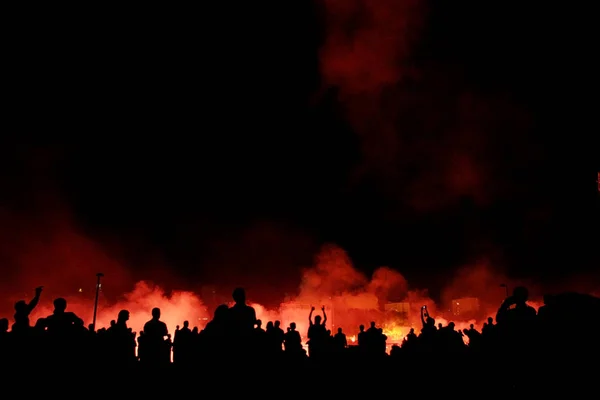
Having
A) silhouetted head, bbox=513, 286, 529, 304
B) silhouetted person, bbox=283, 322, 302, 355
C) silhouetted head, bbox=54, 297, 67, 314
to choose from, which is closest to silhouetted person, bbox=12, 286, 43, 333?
silhouetted head, bbox=54, 297, 67, 314

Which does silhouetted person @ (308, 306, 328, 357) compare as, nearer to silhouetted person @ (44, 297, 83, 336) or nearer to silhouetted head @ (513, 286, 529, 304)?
silhouetted head @ (513, 286, 529, 304)

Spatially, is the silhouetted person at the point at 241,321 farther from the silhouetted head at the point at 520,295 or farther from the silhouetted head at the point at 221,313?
the silhouetted head at the point at 520,295

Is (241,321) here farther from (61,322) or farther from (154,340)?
(154,340)

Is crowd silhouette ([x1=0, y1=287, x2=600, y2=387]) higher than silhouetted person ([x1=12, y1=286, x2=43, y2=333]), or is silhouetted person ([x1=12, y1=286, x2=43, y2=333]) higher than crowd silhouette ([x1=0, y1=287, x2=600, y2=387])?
silhouetted person ([x1=12, y1=286, x2=43, y2=333])

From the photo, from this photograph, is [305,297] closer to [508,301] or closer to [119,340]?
[119,340]

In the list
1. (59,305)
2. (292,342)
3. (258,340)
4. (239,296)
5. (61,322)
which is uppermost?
(59,305)

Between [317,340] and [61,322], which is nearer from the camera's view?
[61,322]

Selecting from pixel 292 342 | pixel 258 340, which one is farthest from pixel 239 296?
pixel 292 342

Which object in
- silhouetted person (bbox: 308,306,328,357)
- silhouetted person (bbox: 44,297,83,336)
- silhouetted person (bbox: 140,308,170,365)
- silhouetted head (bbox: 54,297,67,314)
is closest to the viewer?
silhouetted person (bbox: 44,297,83,336)

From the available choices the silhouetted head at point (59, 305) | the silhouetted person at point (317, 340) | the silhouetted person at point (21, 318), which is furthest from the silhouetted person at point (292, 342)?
the silhouetted person at point (21, 318)

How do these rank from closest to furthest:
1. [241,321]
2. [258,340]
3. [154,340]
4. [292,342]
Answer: [241,321], [258,340], [154,340], [292,342]

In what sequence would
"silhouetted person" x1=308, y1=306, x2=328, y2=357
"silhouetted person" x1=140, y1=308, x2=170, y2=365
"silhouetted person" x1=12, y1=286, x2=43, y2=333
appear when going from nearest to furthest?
"silhouetted person" x1=12, y1=286, x2=43, y2=333 < "silhouetted person" x1=140, y1=308, x2=170, y2=365 < "silhouetted person" x1=308, y1=306, x2=328, y2=357

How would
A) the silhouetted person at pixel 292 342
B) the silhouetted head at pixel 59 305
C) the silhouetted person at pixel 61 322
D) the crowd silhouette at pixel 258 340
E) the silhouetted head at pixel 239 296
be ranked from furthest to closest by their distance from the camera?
the silhouetted person at pixel 292 342 → the silhouetted head at pixel 59 305 → the silhouetted person at pixel 61 322 → the silhouetted head at pixel 239 296 → the crowd silhouette at pixel 258 340

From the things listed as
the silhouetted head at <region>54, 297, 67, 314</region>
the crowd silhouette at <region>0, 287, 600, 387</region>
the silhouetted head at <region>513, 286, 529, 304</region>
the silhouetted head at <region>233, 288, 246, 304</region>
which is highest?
the silhouetted head at <region>54, 297, 67, 314</region>
